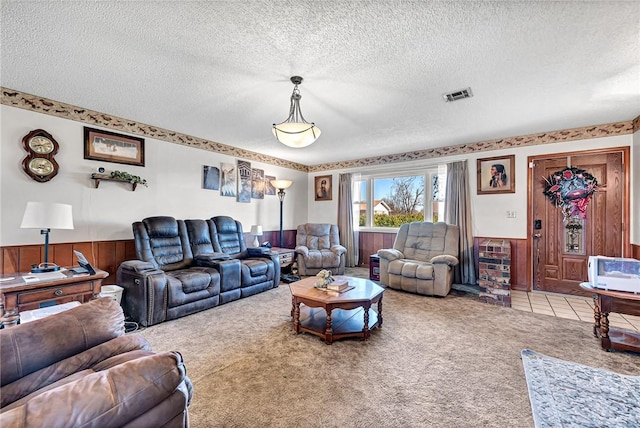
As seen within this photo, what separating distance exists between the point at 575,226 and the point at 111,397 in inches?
218

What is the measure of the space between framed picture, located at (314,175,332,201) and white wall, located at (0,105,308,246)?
78.8 inches

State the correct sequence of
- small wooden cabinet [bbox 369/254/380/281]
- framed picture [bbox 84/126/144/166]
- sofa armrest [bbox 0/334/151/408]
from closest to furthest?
sofa armrest [bbox 0/334/151/408] < framed picture [bbox 84/126/144/166] < small wooden cabinet [bbox 369/254/380/281]

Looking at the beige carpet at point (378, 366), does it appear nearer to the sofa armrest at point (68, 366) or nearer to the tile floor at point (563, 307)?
the tile floor at point (563, 307)

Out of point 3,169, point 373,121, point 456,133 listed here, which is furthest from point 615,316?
point 3,169

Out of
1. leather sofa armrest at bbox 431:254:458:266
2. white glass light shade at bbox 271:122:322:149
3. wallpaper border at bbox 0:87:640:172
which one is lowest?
leather sofa armrest at bbox 431:254:458:266

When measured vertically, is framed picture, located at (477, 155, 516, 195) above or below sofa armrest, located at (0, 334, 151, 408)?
above

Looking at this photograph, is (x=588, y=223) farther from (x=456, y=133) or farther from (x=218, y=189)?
(x=218, y=189)

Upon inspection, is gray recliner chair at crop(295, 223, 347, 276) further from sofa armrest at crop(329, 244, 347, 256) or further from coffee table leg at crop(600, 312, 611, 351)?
coffee table leg at crop(600, 312, 611, 351)

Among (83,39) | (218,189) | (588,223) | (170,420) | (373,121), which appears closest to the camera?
(170,420)

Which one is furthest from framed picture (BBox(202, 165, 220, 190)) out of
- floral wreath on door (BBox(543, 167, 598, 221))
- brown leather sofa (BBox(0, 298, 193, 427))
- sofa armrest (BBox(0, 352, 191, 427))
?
floral wreath on door (BBox(543, 167, 598, 221))

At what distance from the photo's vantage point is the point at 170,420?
0.89 metres

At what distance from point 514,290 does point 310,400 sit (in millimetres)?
4167

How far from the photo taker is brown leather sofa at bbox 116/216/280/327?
306 cm

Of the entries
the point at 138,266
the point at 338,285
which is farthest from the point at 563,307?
the point at 138,266
